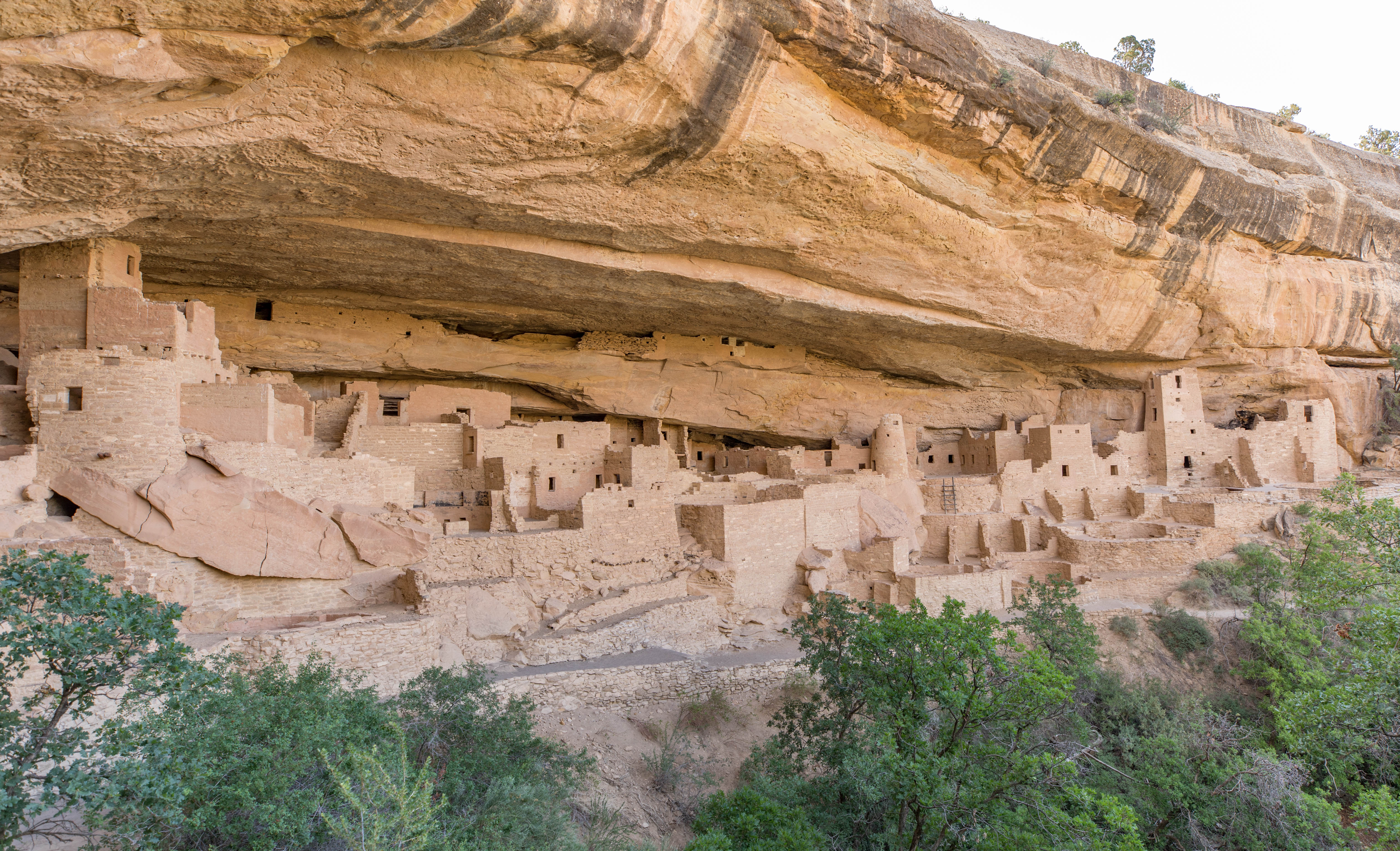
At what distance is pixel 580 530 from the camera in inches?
479

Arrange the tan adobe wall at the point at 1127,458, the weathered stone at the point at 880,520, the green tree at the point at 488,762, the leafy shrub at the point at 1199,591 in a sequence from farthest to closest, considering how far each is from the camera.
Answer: the tan adobe wall at the point at 1127,458 < the weathered stone at the point at 880,520 < the leafy shrub at the point at 1199,591 < the green tree at the point at 488,762

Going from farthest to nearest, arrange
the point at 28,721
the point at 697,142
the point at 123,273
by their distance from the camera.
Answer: the point at 123,273 < the point at 697,142 < the point at 28,721

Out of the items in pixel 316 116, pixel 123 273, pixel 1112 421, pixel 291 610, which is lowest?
pixel 291 610

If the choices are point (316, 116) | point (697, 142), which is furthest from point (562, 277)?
point (316, 116)

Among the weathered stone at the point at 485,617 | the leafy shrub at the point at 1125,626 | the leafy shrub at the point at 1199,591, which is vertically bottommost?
the leafy shrub at the point at 1125,626

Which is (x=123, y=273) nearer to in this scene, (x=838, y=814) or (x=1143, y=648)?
(x=838, y=814)

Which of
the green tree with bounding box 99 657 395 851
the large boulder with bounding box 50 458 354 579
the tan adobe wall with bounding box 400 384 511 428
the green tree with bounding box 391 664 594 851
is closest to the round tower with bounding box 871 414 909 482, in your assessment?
the tan adobe wall with bounding box 400 384 511 428

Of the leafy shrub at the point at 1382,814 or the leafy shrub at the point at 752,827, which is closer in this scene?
the leafy shrub at the point at 1382,814

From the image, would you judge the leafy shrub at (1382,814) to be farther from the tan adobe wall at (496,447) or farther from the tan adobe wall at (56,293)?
the tan adobe wall at (56,293)

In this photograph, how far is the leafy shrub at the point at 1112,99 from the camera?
14.5 metres

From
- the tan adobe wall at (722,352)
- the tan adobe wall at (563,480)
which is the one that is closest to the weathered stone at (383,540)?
the tan adobe wall at (563,480)

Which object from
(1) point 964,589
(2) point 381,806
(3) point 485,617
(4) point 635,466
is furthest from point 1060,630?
(2) point 381,806

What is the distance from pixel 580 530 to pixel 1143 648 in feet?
35.1

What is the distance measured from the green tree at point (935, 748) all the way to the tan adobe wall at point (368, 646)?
4.52m
